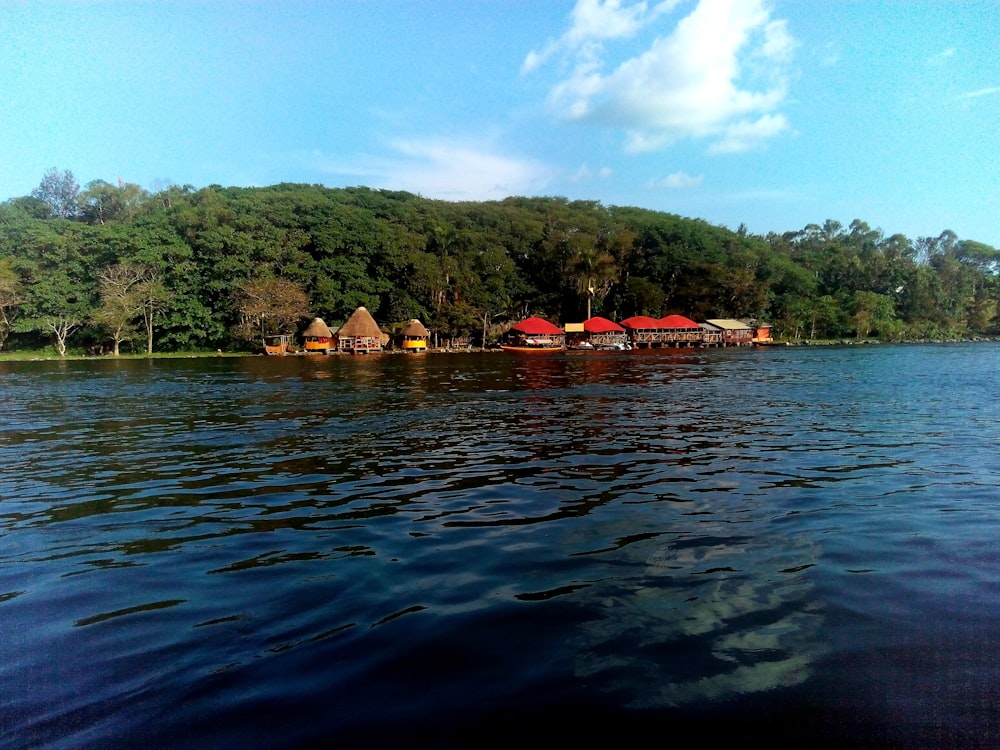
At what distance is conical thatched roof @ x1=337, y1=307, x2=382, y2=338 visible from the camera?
5738 centimetres

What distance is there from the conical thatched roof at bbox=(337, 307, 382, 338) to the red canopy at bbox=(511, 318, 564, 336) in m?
14.9

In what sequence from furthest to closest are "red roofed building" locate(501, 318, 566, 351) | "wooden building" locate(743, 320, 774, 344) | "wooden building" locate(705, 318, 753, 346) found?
1. "wooden building" locate(743, 320, 774, 344)
2. "wooden building" locate(705, 318, 753, 346)
3. "red roofed building" locate(501, 318, 566, 351)

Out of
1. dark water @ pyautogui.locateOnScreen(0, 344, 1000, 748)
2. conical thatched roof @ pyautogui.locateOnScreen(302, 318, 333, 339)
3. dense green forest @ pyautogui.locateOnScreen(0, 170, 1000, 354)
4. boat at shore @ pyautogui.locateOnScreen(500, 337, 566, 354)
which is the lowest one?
dark water @ pyautogui.locateOnScreen(0, 344, 1000, 748)

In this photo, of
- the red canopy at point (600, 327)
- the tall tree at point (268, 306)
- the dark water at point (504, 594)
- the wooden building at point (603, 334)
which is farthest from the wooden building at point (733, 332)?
the dark water at point (504, 594)

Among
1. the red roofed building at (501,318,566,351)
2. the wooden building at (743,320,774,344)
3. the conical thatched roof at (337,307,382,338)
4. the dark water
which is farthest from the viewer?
the wooden building at (743,320,774,344)

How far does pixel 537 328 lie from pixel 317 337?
22042mm

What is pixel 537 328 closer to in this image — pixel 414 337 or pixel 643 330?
pixel 414 337

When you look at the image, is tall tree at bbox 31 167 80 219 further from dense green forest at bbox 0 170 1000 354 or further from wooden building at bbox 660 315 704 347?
wooden building at bbox 660 315 704 347

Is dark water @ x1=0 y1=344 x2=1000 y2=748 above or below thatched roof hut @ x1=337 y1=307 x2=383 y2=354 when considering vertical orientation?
below

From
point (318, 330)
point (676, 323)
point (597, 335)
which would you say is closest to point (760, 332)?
point (676, 323)

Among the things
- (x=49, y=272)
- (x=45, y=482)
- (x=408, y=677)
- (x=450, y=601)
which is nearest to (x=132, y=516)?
(x=45, y=482)

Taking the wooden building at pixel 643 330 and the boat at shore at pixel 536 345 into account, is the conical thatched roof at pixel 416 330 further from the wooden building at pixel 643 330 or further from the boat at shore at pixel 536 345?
the wooden building at pixel 643 330

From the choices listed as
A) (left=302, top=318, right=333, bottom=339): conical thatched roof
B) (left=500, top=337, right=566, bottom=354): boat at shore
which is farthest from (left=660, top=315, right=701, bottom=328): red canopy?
(left=302, top=318, right=333, bottom=339): conical thatched roof

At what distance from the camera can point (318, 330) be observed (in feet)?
185
